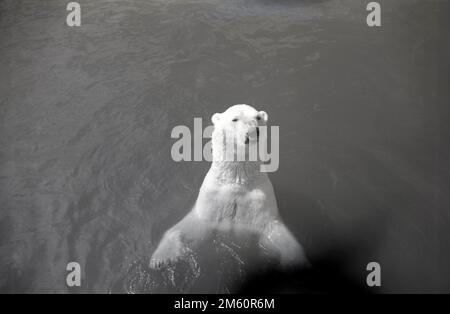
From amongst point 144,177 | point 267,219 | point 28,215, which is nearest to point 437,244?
point 267,219

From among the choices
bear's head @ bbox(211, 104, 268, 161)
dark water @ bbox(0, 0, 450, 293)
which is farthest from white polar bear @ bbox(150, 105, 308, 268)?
dark water @ bbox(0, 0, 450, 293)

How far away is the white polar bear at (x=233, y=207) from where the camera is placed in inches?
151

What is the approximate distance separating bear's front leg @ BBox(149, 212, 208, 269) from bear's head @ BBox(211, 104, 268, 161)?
74cm

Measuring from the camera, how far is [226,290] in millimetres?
3672

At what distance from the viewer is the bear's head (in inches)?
145

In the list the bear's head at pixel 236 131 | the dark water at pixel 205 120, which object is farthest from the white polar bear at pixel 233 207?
the dark water at pixel 205 120

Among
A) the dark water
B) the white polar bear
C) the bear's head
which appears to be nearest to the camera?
the bear's head

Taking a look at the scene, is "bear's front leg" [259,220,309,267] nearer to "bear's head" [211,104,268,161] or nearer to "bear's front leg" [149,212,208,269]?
"bear's front leg" [149,212,208,269]

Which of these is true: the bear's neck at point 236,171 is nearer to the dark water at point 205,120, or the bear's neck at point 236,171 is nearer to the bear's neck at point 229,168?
the bear's neck at point 229,168

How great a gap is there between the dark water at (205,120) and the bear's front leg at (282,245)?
0.20 metres

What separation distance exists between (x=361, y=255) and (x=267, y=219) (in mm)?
963

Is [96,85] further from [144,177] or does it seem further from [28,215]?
[28,215]

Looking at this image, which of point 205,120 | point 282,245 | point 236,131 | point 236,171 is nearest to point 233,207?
point 236,171

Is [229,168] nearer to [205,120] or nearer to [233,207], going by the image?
[233,207]
